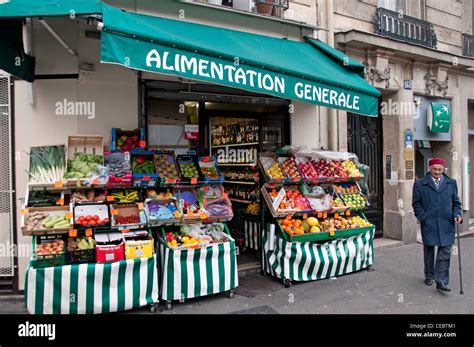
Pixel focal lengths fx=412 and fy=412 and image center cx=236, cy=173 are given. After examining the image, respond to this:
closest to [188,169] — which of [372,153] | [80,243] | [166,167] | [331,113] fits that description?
[166,167]

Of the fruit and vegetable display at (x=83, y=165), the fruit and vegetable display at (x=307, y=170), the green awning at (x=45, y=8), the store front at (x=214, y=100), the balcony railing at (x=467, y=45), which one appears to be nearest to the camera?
the green awning at (x=45, y=8)

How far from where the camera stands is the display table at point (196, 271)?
17.6ft

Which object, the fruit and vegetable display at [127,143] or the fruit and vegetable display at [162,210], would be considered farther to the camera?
the fruit and vegetable display at [127,143]

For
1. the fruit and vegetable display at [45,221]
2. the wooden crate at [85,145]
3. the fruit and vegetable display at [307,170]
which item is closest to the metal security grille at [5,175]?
the wooden crate at [85,145]

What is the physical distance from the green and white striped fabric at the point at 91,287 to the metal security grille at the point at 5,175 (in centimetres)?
141

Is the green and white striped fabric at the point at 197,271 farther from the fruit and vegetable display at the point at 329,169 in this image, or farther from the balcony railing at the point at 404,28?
the balcony railing at the point at 404,28

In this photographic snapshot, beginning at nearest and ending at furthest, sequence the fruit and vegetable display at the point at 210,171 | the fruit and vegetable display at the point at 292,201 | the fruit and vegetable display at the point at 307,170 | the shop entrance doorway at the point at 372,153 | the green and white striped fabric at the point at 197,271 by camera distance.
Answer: the green and white striped fabric at the point at 197,271, the fruit and vegetable display at the point at 210,171, the fruit and vegetable display at the point at 292,201, the fruit and vegetable display at the point at 307,170, the shop entrance doorway at the point at 372,153

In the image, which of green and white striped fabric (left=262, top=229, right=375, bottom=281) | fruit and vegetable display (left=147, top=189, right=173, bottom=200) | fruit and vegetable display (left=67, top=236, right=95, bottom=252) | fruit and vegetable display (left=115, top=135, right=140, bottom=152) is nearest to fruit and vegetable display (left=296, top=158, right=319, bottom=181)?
green and white striped fabric (left=262, top=229, right=375, bottom=281)

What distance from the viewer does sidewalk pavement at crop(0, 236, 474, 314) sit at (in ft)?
17.7

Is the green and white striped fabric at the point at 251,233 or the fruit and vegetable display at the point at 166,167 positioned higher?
the fruit and vegetable display at the point at 166,167

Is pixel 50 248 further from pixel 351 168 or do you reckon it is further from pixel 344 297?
pixel 351 168

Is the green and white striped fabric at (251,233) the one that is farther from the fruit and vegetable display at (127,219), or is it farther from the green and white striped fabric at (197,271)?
the fruit and vegetable display at (127,219)

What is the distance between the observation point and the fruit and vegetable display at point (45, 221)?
4926mm

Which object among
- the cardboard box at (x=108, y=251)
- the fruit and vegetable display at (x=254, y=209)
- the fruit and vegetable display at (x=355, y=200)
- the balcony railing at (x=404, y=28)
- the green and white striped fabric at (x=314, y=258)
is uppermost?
the balcony railing at (x=404, y=28)
